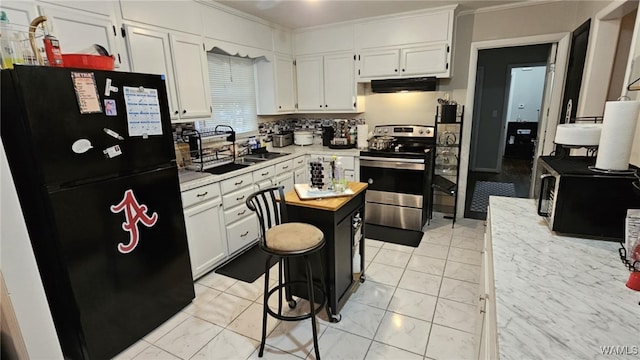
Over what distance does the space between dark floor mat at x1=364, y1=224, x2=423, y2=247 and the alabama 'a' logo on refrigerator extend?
233cm

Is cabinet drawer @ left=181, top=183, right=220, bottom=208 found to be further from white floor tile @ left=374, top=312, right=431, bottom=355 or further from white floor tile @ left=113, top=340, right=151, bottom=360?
white floor tile @ left=374, top=312, right=431, bottom=355

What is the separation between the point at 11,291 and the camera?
1.42 meters

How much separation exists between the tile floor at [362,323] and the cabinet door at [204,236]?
0.16 metres

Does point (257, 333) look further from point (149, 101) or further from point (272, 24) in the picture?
point (272, 24)

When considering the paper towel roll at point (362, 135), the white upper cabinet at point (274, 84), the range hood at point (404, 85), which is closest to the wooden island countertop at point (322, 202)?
the paper towel roll at point (362, 135)

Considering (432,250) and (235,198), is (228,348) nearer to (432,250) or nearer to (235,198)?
(235,198)

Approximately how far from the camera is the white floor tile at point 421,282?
8.18 feet

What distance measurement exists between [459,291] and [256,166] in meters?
2.25

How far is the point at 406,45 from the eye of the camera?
11.8 feet

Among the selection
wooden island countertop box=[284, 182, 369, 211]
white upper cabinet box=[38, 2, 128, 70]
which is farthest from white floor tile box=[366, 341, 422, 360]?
white upper cabinet box=[38, 2, 128, 70]

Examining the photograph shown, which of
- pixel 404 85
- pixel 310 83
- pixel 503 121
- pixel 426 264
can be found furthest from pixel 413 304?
pixel 503 121

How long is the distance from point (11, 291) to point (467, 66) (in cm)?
435

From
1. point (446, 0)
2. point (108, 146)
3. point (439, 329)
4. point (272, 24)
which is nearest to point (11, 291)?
point (108, 146)

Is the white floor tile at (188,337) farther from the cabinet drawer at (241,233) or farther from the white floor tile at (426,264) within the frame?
the white floor tile at (426,264)
